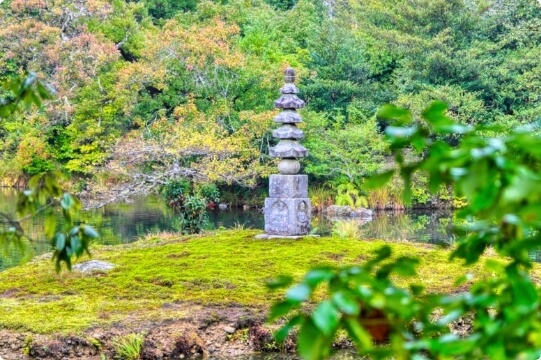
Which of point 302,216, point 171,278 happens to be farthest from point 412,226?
point 171,278

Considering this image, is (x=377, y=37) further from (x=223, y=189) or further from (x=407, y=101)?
(x=223, y=189)

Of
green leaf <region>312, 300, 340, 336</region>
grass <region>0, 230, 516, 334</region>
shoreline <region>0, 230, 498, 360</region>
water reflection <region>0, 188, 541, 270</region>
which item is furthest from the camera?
water reflection <region>0, 188, 541, 270</region>

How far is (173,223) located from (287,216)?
5620 mm

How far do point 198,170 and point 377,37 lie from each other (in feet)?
32.5

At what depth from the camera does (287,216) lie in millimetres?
8492

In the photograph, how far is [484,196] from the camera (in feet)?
3.37

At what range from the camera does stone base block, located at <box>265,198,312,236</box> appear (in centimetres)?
848

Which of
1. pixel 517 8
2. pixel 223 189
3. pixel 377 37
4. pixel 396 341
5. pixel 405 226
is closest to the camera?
pixel 396 341

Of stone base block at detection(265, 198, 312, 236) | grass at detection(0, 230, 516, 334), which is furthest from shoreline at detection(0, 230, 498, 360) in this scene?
stone base block at detection(265, 198, 312, 236)

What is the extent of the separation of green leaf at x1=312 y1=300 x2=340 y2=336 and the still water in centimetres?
897

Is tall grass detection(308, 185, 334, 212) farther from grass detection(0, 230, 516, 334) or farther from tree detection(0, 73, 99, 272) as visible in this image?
tree detection(0, 73, 99, 272)

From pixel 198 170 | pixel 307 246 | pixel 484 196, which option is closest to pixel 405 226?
pixel 198 170

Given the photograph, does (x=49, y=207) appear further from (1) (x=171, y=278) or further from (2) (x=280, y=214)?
(2) (x=280, y=214)

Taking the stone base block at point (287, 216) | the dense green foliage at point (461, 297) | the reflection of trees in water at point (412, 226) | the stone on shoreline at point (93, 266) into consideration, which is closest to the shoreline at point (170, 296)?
the stone on shoreline at point (93, 266)
